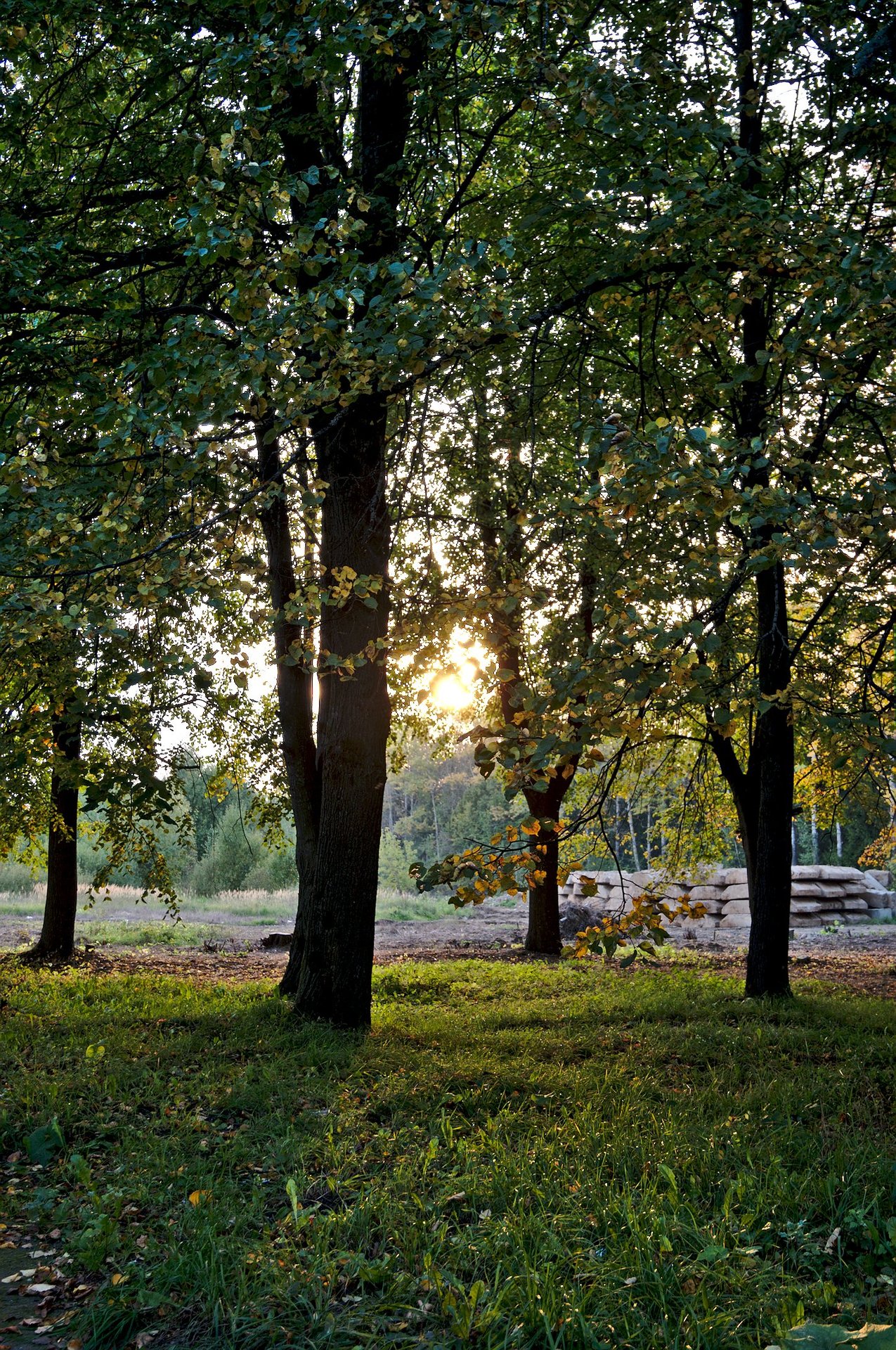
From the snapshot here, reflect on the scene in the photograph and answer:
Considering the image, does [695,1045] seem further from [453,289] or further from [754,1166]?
[453,289]

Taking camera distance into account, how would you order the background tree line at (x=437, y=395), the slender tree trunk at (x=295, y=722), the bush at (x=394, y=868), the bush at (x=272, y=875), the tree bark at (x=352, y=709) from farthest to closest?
the bush at (x=394, y=868) → the bush at (x=272, y=875) → the slender tree trunk at (x=295, y=722) → the tree bark at (x=352, y=709) → the background tree line at (x=437, y=395)

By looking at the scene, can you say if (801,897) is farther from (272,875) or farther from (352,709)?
(352,709)

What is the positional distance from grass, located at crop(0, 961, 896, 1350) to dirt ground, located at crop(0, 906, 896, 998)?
17.2 feet

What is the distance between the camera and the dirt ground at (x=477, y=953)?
13.2 meters

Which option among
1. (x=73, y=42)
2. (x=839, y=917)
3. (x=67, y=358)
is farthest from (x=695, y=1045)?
(x=839, y=917)

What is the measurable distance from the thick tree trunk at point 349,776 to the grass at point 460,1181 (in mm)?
388

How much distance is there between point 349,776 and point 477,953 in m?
9.62

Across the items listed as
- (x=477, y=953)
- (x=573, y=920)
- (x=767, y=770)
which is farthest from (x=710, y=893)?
(x=767, y=770)

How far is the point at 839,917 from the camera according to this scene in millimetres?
26891

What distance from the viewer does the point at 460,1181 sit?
13.4 feet

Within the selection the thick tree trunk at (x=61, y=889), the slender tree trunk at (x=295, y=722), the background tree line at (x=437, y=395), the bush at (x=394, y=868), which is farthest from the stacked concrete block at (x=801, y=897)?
the bush at (x=394, y=868)

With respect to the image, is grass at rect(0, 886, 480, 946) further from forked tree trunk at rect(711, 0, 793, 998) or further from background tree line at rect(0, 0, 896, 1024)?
forked tree trunk at rect(711, 0, 793, 998)

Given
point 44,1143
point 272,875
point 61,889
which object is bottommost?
point 272,875

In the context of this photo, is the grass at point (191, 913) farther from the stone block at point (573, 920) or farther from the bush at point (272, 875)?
the stone block at point (573, 920)
